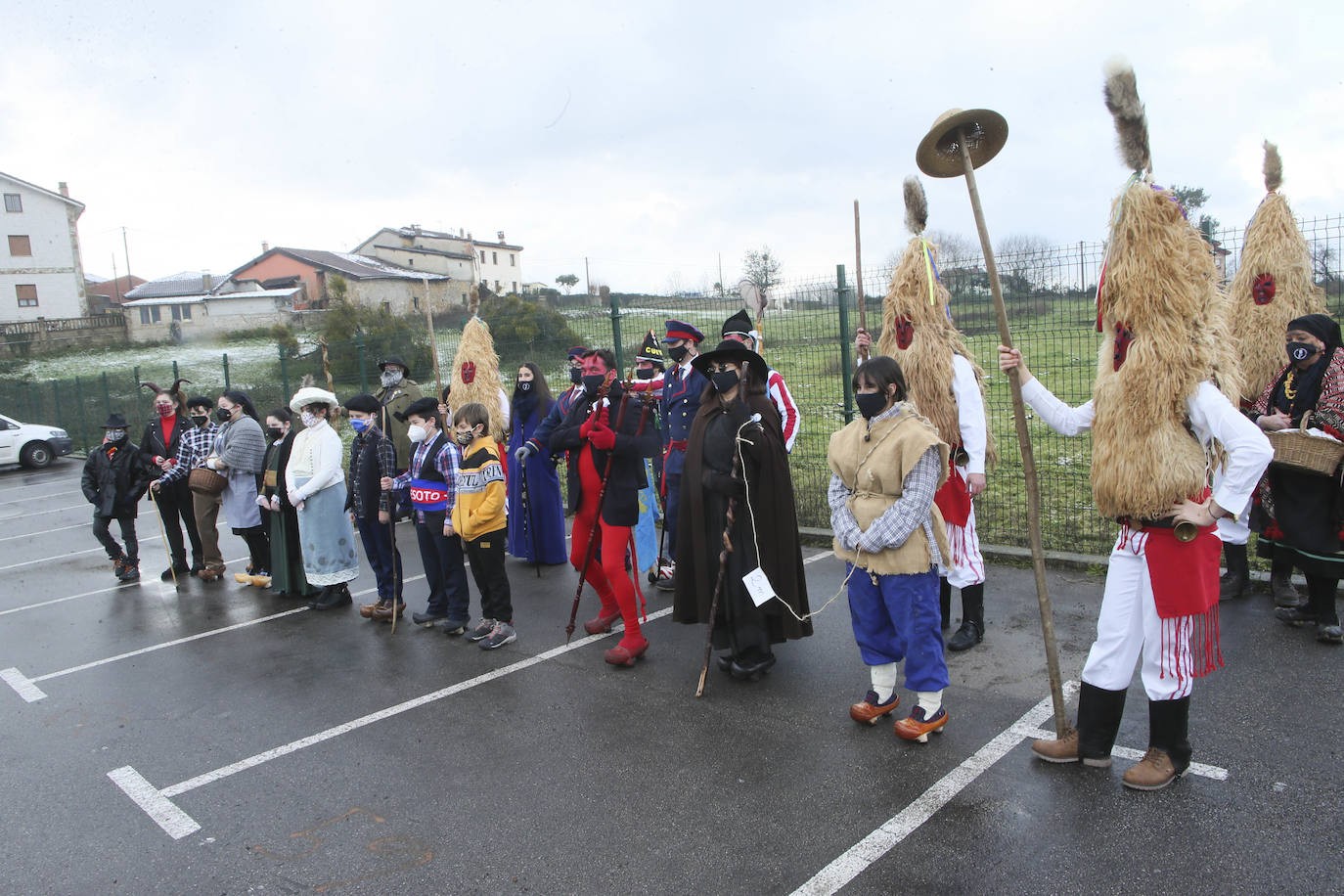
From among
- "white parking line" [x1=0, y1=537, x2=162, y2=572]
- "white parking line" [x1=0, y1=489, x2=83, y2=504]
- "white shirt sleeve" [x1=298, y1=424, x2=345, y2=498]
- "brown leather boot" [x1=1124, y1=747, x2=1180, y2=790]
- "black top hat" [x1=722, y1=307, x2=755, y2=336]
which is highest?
"black top hat" [x1=722, y1=307, x2=755, y2=336]

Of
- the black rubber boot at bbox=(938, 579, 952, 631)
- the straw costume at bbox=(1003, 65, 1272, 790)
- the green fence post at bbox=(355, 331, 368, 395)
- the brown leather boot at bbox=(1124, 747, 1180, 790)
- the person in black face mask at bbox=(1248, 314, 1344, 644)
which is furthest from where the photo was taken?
the green fence post at bbox=(355, 331, 368, 395)

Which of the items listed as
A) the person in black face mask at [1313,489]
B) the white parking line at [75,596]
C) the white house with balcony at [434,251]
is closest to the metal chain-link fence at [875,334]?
the person in black face mask at [1313,489]

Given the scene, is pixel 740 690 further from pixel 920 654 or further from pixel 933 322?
pixel 933 322

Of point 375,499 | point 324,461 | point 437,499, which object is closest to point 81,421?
point 324,461

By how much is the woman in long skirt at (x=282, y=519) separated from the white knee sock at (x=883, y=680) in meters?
5.45

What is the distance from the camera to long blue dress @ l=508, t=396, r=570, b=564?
8.16 m

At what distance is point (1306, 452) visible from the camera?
5109 mm

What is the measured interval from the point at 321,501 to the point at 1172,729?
20.9 ft

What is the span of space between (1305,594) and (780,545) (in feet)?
11.7

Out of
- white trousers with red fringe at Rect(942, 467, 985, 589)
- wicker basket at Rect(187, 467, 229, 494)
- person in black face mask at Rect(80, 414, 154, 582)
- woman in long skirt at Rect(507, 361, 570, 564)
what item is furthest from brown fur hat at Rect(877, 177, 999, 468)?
person in black face mask at Rect(80, 414, 154, 582)

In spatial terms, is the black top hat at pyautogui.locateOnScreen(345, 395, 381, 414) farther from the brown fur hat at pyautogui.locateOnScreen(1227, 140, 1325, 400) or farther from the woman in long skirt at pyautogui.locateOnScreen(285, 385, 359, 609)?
the brown fur hat at pyautogui.locateOnScreen(1227, 140, 1325, 400)

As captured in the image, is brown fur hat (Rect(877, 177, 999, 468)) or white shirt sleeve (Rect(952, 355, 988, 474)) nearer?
white shirt sleeve (Rect(952, 355, 988, 474))

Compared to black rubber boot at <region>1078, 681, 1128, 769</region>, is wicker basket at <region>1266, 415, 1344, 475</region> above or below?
above

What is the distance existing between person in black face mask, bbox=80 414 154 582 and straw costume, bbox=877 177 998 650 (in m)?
7.73
